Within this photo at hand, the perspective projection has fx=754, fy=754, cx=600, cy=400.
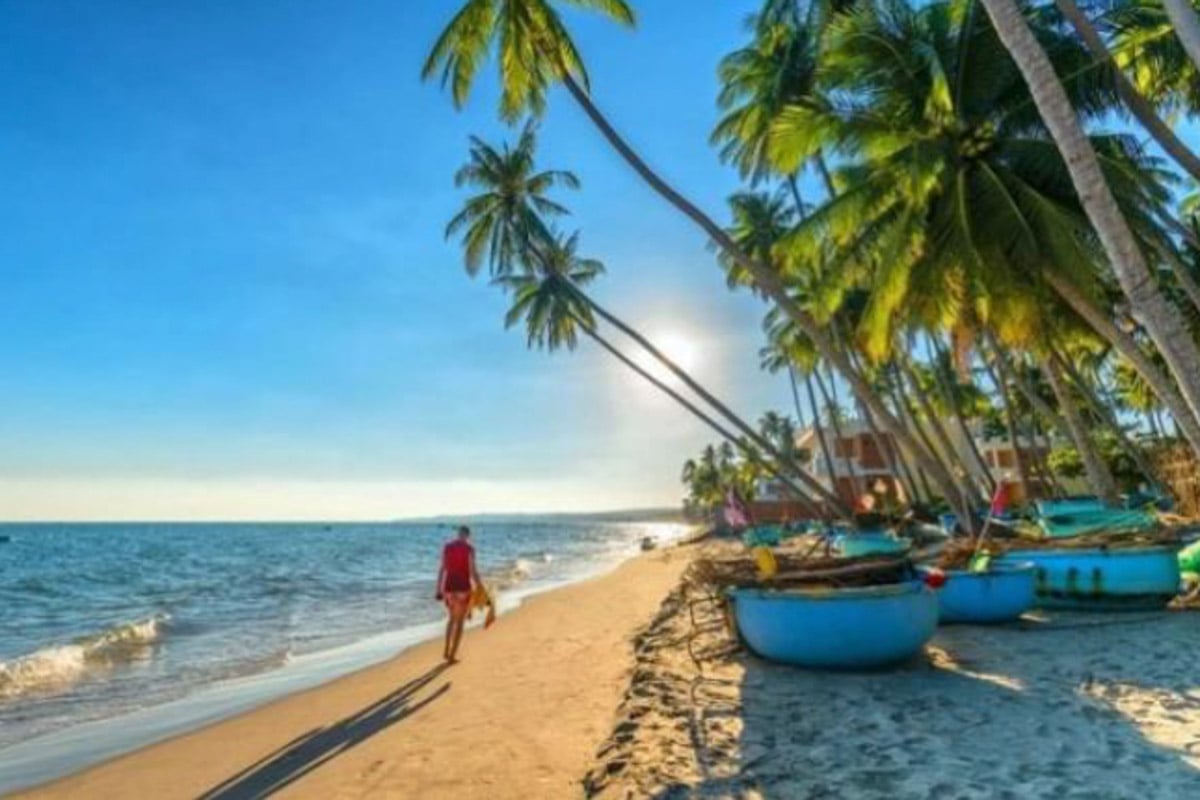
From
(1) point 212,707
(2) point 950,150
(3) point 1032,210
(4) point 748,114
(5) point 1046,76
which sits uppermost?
(4) point 748,114

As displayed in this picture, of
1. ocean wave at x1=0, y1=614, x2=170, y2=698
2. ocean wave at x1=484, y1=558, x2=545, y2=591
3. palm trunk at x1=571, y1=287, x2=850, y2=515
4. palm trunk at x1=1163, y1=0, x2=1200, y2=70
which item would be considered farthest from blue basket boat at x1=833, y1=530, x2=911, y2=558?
ocean wave at x1=0, y1=614, x2=170, y2=698

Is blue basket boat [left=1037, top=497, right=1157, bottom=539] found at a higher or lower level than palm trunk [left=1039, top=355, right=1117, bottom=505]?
lower

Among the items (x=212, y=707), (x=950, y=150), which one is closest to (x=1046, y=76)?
(x=950, y=150)

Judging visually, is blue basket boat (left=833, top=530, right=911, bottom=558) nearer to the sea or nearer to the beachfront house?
the sea

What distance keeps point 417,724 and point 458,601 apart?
3459mm

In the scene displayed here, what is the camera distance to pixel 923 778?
452cm

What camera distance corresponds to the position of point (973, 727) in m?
5.45

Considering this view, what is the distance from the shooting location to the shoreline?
5809mm

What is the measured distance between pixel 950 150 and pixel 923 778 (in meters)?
11.3

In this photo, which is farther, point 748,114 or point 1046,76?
point 748,114

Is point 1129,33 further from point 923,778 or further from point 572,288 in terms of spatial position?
point 572,288

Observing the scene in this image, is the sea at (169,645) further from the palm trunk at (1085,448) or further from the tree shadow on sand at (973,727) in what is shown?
the palm trunk at (1085,448)

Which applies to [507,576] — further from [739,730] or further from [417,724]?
[739,730]

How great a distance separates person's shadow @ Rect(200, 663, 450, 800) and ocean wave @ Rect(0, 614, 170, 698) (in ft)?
20.3
